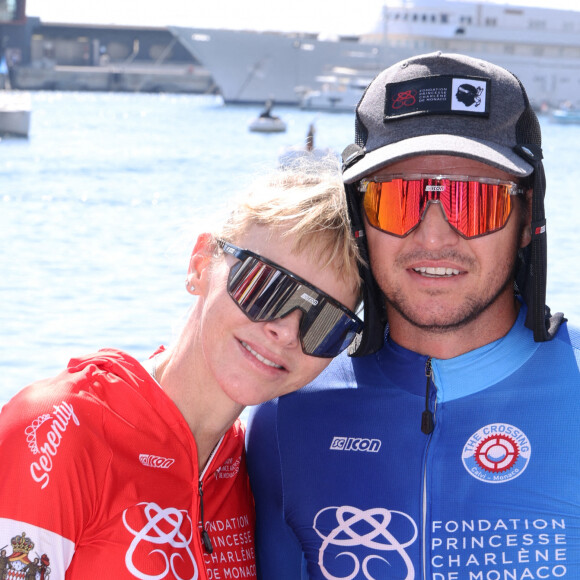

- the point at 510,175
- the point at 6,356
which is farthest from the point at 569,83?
the point at 510,175

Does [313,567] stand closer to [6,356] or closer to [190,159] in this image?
[6,356]

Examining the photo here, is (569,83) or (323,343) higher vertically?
(323,343)

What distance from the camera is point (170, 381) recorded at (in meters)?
2.38

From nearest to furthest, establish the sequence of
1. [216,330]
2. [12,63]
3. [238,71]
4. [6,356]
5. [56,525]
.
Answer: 1. [56,525]
2. [216,330]
3. [6,356]
4. [238,71]
5. [12,63]

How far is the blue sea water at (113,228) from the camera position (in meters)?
11.4

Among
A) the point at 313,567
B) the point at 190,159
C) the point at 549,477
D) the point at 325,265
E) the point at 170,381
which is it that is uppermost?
the point at 325,265

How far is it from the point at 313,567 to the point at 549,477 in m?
0.63

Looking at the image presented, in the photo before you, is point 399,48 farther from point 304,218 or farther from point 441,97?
point 304,218

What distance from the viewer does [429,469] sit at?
2.44 metres

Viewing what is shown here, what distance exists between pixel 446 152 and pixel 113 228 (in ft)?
59.3

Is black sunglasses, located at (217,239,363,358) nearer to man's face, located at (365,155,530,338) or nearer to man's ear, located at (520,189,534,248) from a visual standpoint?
man's face, located at (365,155,530,338)

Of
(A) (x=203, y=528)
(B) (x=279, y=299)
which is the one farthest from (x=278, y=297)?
(A) (x=203, y=528)

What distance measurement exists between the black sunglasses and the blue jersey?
32cm

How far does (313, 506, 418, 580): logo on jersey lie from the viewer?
238 cm
